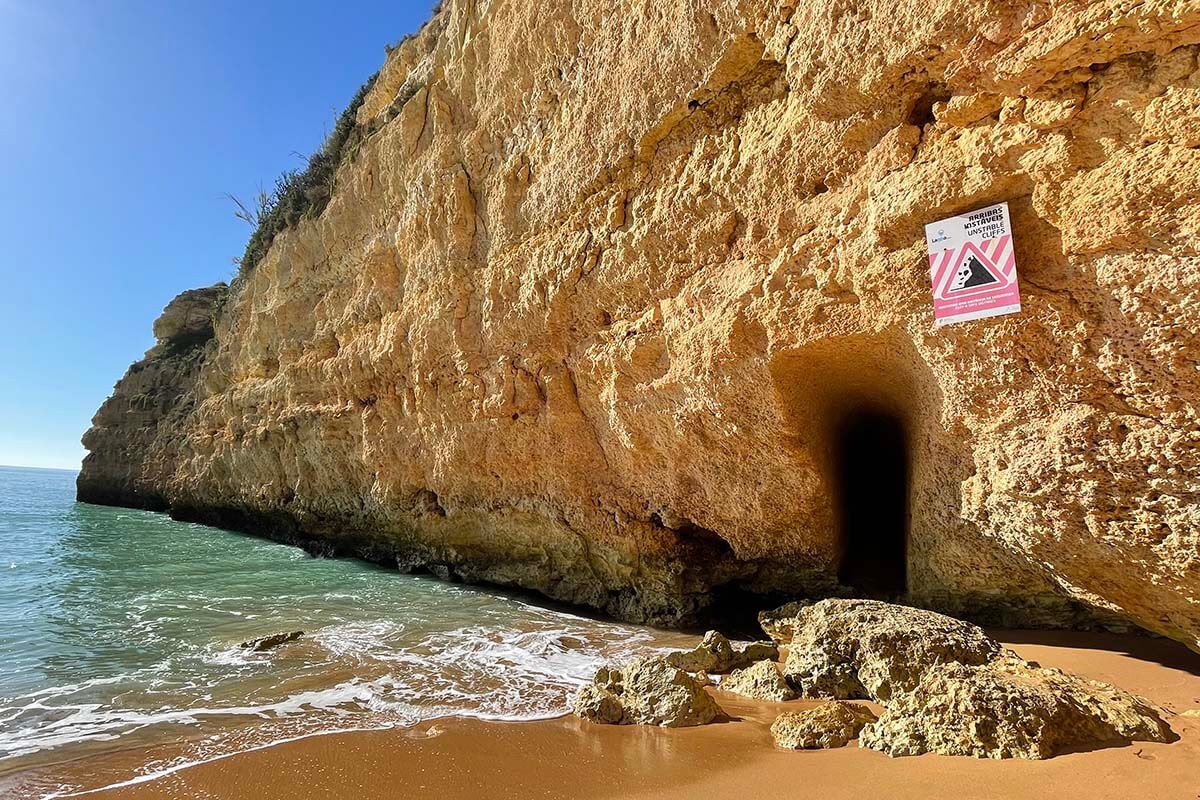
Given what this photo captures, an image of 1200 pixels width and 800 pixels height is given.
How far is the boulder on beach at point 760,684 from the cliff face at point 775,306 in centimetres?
170

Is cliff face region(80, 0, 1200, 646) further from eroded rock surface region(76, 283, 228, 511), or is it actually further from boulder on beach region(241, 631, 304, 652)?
eroded rock surface region(76, 283, 228, 511)

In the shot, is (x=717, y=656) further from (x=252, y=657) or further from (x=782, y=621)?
(x=252, y=657)

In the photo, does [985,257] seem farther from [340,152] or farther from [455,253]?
[340,152]

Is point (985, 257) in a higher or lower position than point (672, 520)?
higher

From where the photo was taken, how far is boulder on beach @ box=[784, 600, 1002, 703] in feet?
11.7

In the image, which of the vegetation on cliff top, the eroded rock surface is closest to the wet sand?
the vegetation on cliff top

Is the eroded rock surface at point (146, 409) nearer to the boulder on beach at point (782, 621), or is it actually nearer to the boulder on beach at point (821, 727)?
the boulder on beach at point (782, 621)

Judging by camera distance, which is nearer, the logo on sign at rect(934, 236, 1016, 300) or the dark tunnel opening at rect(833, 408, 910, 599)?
the logo on sign at rect(934, 236, 1016, 300)

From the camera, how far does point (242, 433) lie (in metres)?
15.3

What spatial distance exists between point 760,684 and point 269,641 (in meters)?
4.28

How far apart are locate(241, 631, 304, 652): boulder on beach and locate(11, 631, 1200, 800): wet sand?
1.98 metres

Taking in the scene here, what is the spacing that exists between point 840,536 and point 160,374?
25395mm

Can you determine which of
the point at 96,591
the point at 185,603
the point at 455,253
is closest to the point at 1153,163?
the point at 455,253

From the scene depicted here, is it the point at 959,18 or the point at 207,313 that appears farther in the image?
the point at 207,313
